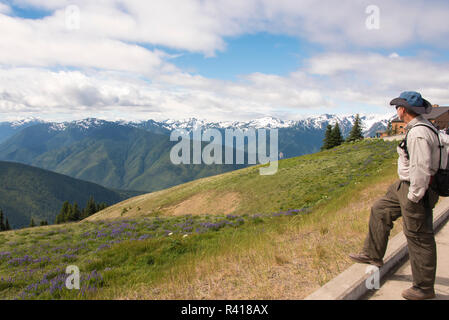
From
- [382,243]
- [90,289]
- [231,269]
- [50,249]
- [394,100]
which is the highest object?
[394,100]

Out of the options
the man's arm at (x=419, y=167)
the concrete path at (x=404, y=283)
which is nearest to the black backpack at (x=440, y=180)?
the man's arm at (x=419, y=167)

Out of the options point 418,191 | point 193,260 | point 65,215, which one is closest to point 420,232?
point 418,191

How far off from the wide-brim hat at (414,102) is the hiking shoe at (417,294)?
8.68ft

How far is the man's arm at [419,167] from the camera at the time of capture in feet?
12.2

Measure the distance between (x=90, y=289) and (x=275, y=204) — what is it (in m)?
21.9

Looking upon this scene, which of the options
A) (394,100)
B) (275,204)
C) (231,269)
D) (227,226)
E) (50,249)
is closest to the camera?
(394,100)

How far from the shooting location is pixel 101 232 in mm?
15398

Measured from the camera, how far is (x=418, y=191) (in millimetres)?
3773

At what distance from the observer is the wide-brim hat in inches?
160

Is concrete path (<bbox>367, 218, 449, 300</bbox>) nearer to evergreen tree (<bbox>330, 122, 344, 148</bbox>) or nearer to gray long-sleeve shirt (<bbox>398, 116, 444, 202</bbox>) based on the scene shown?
gray long-sleeve shirt (<bbox>398, 116, 444, 202</bbox>)

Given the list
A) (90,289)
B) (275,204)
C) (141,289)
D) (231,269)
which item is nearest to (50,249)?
(90,289)

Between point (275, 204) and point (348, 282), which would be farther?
point (275, 204)

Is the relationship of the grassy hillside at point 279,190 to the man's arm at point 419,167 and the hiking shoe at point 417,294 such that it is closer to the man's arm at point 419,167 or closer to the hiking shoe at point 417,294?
the hiking shoe at point 417,294
